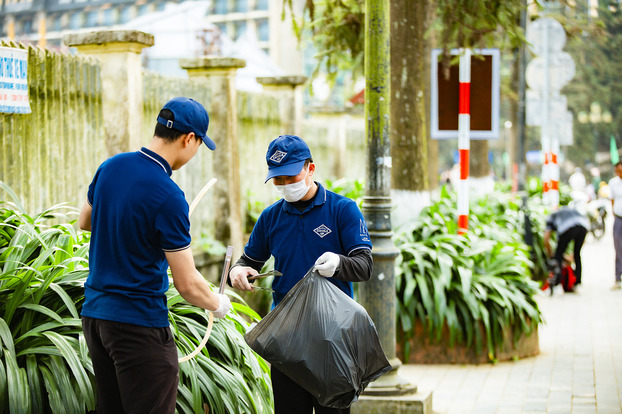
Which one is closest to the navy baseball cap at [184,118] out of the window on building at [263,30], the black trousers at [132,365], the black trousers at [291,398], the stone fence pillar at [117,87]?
the black trousers at [132,365]

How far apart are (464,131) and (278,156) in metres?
5.08

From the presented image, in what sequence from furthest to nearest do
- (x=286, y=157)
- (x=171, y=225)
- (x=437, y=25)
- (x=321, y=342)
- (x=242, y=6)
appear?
(x=242, y=6) → (x=437, y=25) → (x=286, y=157) → (x=321, y=342) → (x=171, y=225)

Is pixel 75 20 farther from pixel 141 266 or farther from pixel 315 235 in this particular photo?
pixel 141 266

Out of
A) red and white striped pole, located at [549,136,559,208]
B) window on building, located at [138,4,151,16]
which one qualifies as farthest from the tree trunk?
window on building, located at [138,4,151,16]

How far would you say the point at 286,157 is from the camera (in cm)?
412

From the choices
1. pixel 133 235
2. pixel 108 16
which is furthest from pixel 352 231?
pixel 108 16

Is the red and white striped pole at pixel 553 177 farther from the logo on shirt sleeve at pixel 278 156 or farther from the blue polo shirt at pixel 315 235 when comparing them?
the logo on shirt sleeve at pixel 278 156

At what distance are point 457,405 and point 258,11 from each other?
336 feet

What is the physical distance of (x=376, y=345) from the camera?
159 inches

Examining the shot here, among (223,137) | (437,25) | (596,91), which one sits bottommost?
(223,137)

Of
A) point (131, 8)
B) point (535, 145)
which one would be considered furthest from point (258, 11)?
point (535, 145)

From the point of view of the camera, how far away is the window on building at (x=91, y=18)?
350 ft

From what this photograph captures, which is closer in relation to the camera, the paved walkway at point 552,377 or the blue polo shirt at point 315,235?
the blue polo shirt at point 315,235

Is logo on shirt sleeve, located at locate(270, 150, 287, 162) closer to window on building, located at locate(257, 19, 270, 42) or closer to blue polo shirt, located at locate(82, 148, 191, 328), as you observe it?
blue polo shirt, located at locate(82, 148, 191, 328)
